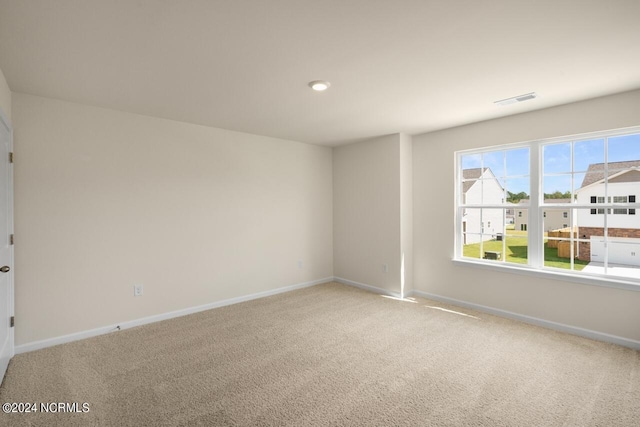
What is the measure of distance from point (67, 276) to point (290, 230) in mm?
2808

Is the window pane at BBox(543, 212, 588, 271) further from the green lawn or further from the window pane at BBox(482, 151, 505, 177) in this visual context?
the window pane at BBox(482, 151, 505, 177)

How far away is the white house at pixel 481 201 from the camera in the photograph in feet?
13.1

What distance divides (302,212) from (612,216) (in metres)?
3.81

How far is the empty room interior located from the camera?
1.98 metres

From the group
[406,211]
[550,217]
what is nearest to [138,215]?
[406,211]

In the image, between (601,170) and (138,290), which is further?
(138,290)

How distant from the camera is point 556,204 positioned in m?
3.50

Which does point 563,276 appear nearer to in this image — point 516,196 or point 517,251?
point 517,251

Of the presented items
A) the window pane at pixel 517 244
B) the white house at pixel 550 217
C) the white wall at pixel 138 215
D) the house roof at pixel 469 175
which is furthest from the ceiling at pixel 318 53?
the window pane at pixel 517 244

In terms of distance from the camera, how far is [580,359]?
273 centimetres

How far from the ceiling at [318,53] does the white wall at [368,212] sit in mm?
1418

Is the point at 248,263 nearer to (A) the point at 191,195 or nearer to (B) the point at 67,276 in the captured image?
(A) the point at 191,195

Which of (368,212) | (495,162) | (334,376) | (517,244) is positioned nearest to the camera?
(334,376)

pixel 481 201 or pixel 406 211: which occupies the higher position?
pixel 481 201
